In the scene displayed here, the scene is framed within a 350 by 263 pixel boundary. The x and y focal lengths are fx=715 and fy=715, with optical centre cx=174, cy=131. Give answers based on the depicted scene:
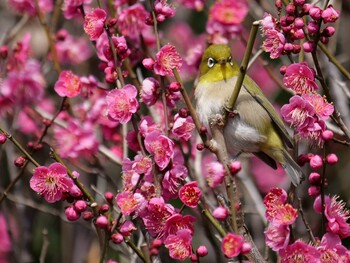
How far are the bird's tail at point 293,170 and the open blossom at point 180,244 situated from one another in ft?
2.54

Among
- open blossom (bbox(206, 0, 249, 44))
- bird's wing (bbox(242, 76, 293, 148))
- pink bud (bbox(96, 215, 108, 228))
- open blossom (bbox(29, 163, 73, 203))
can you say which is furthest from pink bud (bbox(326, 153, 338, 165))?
open blossom (bbox(206, 0, 249, 44))

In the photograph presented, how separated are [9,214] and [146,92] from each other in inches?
81.2

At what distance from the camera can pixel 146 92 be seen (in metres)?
2.88

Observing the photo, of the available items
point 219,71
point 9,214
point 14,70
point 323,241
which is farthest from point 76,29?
point 323,241

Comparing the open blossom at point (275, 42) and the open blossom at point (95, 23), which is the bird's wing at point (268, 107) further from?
the open blossom at point (95, 23)

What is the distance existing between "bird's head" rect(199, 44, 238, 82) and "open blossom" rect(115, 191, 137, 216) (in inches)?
56.9

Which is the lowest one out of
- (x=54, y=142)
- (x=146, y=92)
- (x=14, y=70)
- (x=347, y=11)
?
(x=347, y=11)

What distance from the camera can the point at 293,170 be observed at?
3568 mm

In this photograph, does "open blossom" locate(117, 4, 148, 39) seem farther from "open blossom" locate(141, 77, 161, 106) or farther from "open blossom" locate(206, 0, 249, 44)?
"open blossom" locate(141, 77, 161, 106)

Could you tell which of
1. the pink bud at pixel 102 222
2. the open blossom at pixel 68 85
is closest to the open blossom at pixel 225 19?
the open blossom at pixel 68 85

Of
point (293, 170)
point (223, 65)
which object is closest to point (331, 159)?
point (293, 170)

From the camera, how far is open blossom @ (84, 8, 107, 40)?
2.86m

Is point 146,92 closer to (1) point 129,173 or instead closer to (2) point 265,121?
(1) point 129,173

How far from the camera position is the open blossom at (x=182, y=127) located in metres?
2.80
